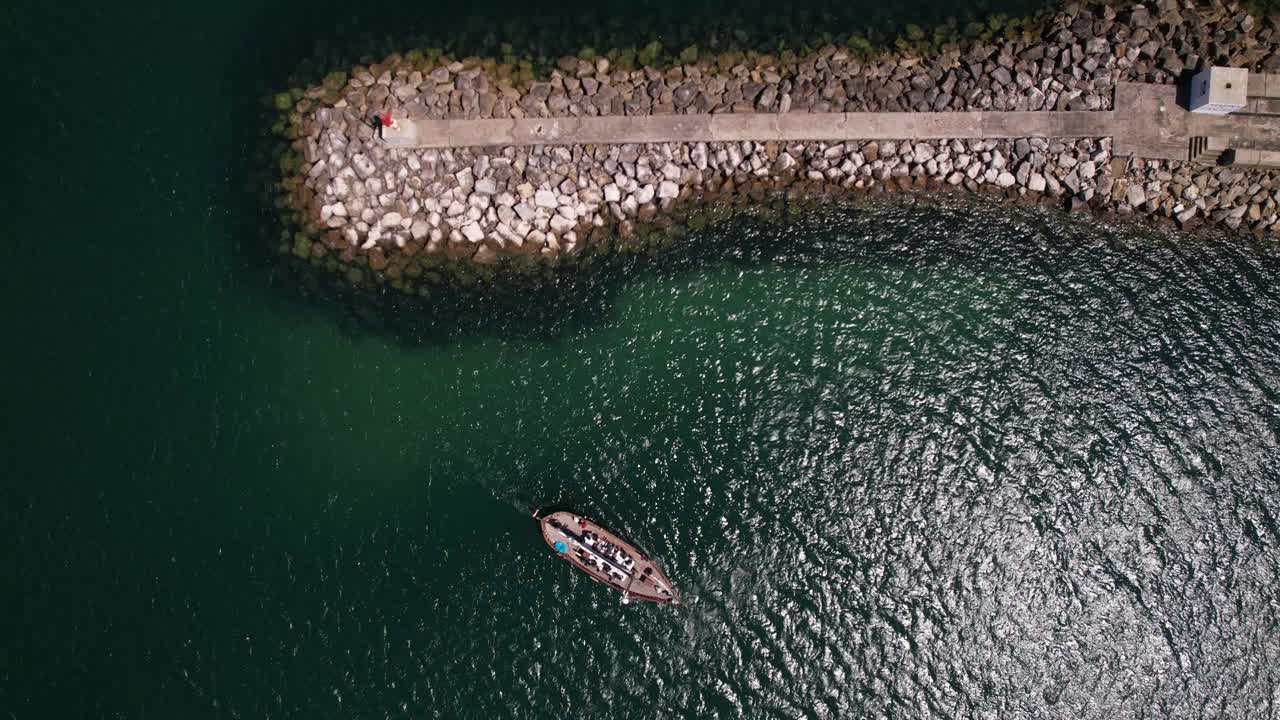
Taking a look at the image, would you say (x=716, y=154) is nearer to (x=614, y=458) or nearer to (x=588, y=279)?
(x=588, y=279)

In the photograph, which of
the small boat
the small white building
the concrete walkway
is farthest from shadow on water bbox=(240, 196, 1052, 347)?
the small white building

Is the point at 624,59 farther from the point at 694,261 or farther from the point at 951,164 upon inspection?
the point at 951,164

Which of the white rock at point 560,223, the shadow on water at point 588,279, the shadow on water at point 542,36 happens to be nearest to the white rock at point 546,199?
the white rock at point 560,223

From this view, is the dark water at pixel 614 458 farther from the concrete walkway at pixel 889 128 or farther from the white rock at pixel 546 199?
the white rock at pixel 546 199

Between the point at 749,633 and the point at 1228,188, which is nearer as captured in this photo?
the point at 749,633

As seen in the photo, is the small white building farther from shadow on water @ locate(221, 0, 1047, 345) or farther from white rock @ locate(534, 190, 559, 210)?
white rock @ locate(534, 190, 559, 210)

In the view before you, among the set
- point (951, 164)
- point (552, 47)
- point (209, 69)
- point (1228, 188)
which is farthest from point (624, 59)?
point (1228, 188)
